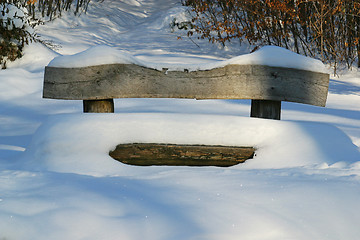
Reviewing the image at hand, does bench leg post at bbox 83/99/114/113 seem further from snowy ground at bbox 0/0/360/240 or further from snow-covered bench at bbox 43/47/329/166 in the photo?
snowy ground at bbox 0/0/360/240

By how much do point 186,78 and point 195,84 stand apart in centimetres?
8

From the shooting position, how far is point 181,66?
3416mm

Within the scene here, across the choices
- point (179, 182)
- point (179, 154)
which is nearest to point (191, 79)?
point (179, 154)

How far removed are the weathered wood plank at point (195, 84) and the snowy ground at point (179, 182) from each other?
0.17 m

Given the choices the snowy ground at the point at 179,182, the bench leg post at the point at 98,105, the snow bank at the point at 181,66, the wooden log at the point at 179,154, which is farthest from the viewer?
the bench leg post at the point at 98,105

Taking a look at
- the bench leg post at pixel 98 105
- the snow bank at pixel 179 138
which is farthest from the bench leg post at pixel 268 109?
the bench leg post at pixel 98 105

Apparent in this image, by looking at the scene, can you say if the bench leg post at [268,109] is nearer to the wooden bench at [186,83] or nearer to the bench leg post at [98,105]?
the wooden bench at [186,83]

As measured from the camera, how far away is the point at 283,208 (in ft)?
6.32

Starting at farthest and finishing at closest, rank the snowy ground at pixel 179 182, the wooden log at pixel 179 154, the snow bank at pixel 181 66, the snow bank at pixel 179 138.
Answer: the snow bank at pixel 181 66, the wooden log at pixel 179 154, the snow bank at pixel 179 138, the snowy ground at pixel 179 182

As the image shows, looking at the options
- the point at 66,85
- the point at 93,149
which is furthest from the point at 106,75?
the point at 93,149

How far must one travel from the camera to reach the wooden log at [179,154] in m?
3.04

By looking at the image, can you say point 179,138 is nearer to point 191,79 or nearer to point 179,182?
point 191,79

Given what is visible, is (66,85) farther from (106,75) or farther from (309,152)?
(309,152)

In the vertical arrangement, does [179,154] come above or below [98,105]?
below
